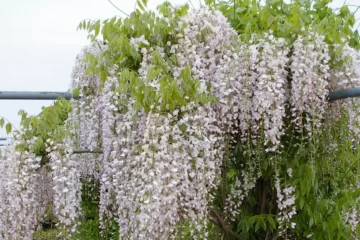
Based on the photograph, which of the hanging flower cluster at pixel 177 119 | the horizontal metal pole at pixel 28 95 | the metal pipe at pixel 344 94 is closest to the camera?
the hanging flower cluster at pixel 177 119

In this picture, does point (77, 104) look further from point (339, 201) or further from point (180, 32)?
point (339, 201)

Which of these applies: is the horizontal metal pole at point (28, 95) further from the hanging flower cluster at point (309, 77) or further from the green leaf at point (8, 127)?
the hanging flower cluster at point (309, 77)

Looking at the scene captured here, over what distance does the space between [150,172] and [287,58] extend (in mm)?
1122

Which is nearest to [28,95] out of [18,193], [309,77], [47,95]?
[47,95]

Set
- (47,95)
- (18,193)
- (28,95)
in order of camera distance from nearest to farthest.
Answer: (18,193) < (28,95) < (47,95)

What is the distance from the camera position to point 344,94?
3.02 metres

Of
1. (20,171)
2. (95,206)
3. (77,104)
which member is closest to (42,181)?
(20,171)

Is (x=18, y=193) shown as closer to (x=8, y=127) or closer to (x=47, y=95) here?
(x=8, y=127)

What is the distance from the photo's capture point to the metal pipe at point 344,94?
2.91 m

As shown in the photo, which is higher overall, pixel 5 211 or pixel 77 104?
pixel 77 104

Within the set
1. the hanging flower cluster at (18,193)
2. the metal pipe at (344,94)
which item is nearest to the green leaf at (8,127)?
the hanging flower cluster at (18,193)

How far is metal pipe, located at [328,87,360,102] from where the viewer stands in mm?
2912

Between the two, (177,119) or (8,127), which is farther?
(8,127)

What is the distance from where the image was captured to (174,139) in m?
2.65
